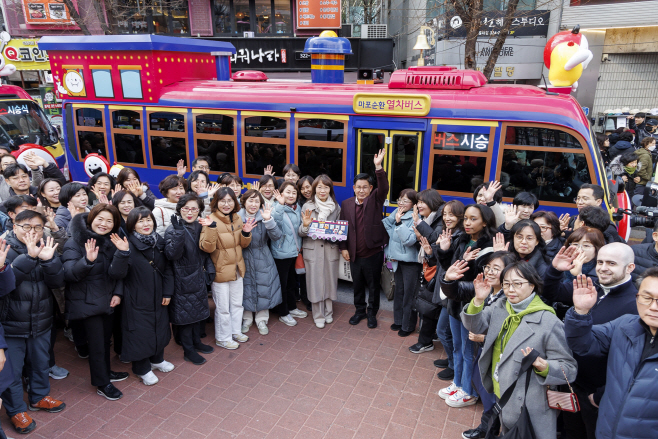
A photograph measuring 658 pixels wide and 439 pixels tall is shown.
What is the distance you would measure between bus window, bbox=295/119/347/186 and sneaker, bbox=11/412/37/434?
173 inches

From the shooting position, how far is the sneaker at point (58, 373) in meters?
4.50

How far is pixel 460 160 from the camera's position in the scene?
18.9 feet

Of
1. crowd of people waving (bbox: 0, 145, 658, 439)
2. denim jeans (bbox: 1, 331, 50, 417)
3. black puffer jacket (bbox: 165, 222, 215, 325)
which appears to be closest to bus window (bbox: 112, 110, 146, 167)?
crowd of people waving (bbox: 0, 145, 658, 439)

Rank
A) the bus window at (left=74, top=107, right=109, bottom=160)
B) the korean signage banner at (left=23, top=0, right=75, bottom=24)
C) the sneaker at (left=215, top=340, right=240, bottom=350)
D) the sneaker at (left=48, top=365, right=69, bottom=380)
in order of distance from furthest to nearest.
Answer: the korean signage banner at (left=23, top=0, right=75, bottom=24) < the bus window at (left=74, top=107, right=109, bottom=160) < the sneaker at (left=215, top=340, right=240, bottom=350) < the sneaker at (left=48, top=365, right=69, bottom=380)

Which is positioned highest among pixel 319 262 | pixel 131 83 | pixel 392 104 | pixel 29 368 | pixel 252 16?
pixel 252 16

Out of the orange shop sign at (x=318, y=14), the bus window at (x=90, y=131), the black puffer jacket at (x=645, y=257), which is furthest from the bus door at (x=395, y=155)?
the orange shop sign at (x=318, y=14)

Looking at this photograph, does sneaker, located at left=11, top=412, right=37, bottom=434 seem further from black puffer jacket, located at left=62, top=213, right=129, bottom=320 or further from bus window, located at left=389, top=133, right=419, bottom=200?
bus window, located at left=389, top=133, right=419, bottom=200

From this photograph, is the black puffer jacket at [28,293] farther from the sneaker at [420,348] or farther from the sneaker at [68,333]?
the sneaker at [420,348]

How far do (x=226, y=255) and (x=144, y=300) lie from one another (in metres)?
0.96

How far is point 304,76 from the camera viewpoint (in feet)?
65.5

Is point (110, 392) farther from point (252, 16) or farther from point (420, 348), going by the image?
point (252, 16)

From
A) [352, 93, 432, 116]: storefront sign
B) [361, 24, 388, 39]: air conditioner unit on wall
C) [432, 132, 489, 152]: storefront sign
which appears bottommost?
[432, 132, 489, 152]: storefront sign

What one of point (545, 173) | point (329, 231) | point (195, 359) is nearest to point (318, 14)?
point (545, 173)

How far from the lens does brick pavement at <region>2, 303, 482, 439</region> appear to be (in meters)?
3.85
